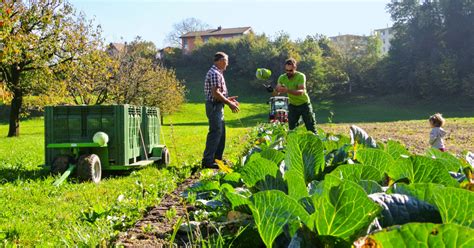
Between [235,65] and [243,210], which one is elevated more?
[235,65]

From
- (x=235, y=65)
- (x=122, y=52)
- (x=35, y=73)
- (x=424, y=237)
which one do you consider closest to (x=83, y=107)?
(x=424, y=237)

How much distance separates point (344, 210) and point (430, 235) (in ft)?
1.36

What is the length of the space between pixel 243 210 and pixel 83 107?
18.6ft

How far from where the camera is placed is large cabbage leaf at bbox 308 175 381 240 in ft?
4.28

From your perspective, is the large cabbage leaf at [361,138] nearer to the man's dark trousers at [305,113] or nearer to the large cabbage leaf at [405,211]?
the large cabbage leaf at [405,211]

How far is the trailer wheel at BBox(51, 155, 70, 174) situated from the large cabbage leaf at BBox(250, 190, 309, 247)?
19.4 feet

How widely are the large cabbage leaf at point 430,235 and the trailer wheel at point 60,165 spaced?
660 cm

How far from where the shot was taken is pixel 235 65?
64.3m

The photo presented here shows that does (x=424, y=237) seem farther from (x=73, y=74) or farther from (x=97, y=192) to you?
(x=73, y=74)

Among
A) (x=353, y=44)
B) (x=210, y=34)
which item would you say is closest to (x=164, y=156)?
(x=353, y=44)

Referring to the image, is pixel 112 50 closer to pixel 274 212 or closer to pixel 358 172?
pixel 358 172

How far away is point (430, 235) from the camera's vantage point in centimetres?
93

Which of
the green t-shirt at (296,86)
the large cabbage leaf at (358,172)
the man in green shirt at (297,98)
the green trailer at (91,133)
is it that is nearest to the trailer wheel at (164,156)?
the green trailer at (91,133)

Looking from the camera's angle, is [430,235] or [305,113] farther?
[305,113]
